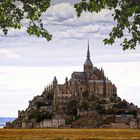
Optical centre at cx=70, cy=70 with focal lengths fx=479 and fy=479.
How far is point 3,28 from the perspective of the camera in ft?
78.9

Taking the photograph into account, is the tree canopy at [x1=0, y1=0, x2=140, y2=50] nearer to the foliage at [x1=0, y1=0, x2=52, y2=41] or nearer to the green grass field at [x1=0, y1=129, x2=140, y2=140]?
the foliage at [x1=0, y1=0, x2=52, y2=41]

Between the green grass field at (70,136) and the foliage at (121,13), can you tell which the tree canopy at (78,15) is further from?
the green grass field at (70,136)

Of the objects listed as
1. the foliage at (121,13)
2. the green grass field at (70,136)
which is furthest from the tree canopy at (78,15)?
the green grass field at (70,136)

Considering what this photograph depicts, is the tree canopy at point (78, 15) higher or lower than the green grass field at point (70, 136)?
higher

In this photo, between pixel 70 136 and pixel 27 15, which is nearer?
pixel 27 15

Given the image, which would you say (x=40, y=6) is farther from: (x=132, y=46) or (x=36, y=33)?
(x=132, y=46)

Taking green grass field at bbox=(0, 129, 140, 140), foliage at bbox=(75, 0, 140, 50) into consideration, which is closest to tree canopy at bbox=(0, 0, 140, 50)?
foliage at bbox=(75, 0, 140, 50)

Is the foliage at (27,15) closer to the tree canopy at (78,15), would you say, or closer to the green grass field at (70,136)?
the tree canopy at (78,15)

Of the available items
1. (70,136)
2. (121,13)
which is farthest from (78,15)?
(70,136)

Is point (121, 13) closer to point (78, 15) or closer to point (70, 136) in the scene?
point (78, 15)

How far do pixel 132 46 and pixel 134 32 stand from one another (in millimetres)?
717

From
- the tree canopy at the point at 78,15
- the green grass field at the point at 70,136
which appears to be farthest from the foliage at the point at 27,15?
the green grass field at the point at 70,136

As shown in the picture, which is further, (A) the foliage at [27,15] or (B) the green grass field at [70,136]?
(B) the green grass field at [70,136]

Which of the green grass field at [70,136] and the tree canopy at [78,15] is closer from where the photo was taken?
the tree canopy at [78,15]
